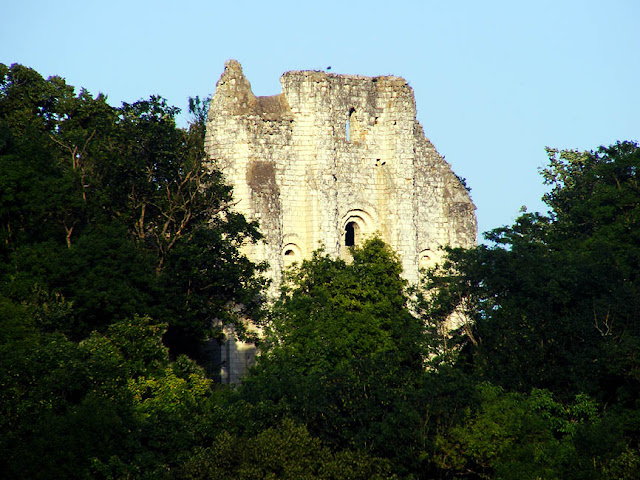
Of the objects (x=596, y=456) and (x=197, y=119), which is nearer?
(x=596, y=456)

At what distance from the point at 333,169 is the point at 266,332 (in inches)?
330

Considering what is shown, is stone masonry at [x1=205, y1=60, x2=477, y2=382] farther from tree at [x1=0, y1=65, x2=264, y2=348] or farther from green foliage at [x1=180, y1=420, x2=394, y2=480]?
green foliage at [x1=180, y1=420, x2=394, y2=480]

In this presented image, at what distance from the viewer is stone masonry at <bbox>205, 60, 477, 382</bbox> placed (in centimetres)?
4766

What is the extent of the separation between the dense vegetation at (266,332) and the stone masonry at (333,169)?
1.81 meters

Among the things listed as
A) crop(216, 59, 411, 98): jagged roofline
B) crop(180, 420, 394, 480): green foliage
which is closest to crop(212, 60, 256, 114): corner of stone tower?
crop(216, 59, 411, 98): jagged roofline

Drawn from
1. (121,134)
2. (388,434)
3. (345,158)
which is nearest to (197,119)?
(345,158)

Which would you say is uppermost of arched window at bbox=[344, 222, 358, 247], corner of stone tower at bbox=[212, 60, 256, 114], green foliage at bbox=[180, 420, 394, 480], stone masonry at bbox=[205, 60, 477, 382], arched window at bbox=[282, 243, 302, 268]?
corner of stone tower at bbox=[212, 60, 256, 114]

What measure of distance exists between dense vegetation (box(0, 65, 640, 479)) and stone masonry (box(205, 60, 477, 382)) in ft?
5.94

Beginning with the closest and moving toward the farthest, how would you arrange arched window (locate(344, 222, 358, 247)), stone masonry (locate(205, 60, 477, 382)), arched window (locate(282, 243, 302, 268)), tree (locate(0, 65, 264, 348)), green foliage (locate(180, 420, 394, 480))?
green foliage (locate(180, 420, 394, 480))
tree (locate(0, 65, 264, 348))
stone masonry (locate(205, 60, 477, 382))
arched window (locate(282, 243, 302, 268))
arched window (locate(344, 222, 358, 247))

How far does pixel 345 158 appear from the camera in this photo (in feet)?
164

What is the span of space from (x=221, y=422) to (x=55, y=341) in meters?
4.65

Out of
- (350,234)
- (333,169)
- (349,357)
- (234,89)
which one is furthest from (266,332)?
(234,89)

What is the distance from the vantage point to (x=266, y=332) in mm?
43094

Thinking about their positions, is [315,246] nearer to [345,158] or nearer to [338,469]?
[345,158]
